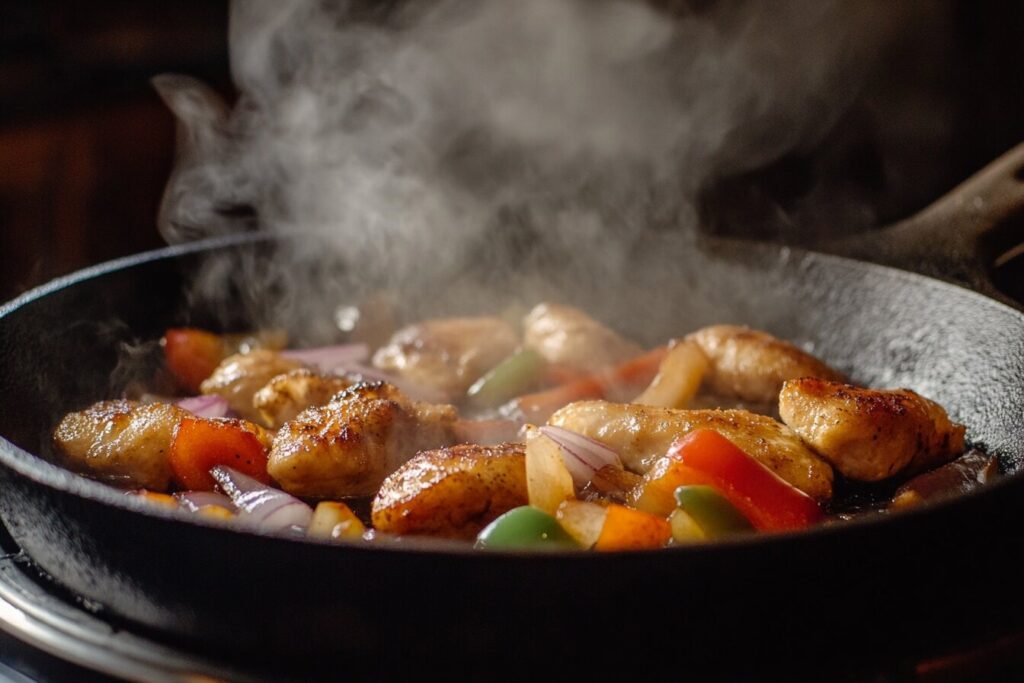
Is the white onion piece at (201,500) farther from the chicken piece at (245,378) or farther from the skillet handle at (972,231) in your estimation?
the skillet handle at (972,231)

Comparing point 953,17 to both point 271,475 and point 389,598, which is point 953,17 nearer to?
point 271,475

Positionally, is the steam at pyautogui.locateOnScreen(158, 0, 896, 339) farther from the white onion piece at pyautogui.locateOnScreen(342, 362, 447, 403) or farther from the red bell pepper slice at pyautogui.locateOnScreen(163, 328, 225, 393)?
the white onion piece at pyautogui.locateOnScreen(342, 362, 447, 403)

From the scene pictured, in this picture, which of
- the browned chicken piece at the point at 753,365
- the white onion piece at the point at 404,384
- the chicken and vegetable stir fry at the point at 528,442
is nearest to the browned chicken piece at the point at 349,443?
the chicken and vegetable stir fry at the point at 528,442

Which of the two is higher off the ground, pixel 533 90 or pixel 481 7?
pixel 481 7

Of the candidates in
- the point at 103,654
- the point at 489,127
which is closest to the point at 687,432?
the point at 103,654

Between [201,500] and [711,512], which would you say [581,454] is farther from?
[201,500]

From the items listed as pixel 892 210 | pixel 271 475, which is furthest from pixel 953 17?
pixel 271 475

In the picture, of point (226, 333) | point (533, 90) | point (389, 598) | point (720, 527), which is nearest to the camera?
point (389, 598)
